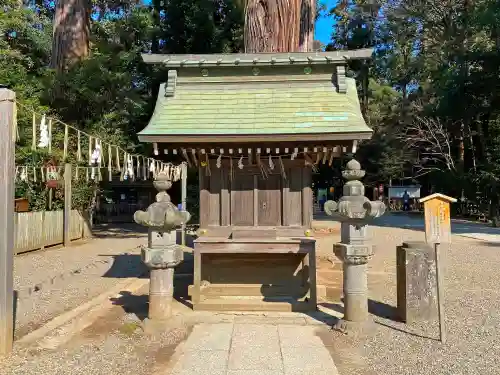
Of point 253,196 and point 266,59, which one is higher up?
point 266,59

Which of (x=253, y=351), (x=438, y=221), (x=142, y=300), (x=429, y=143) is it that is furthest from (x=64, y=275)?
(x=429, y=143)

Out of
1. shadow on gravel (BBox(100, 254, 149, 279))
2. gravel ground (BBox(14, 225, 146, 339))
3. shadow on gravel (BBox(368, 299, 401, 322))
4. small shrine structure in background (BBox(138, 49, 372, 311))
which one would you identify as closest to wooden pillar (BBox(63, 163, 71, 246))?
gravel ground (BBox(14, 225, 146, 339))

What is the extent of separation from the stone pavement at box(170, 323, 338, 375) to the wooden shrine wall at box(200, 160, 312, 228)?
1.82 m

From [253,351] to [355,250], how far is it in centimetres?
188

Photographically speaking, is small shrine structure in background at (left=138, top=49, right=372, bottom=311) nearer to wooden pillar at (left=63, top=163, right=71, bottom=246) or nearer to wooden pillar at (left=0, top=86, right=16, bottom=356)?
wooden pillar at (left=0, top=86, right=16, bottom=356)

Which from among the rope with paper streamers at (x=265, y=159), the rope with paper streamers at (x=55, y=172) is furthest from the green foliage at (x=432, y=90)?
the rope with paper streamers at (x=265, y=159)

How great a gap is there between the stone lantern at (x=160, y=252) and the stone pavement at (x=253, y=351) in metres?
0.61

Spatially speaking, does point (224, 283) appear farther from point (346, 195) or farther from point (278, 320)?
point (346, 195)

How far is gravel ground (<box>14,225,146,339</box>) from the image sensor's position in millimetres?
6969

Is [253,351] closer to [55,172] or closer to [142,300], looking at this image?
[142,300]

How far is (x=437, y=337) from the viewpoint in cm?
549

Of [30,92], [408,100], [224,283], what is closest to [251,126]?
[224,283]

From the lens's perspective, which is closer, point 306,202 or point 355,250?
point 355,250

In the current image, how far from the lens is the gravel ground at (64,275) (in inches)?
274
